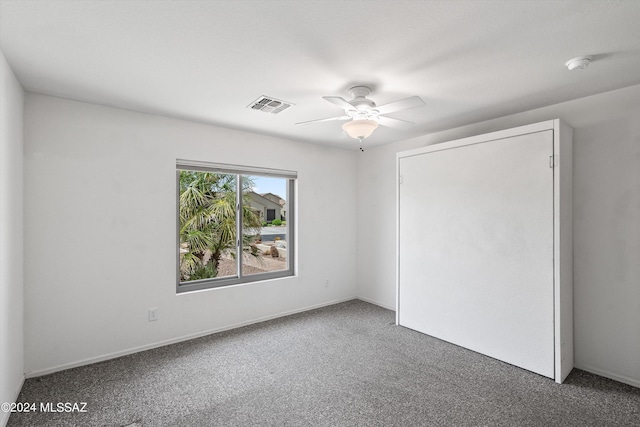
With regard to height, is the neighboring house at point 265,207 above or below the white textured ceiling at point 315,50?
below

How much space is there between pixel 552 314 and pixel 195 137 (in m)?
3.67

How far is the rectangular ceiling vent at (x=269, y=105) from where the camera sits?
2656 millimetres

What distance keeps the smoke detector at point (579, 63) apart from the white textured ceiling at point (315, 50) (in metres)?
0.05

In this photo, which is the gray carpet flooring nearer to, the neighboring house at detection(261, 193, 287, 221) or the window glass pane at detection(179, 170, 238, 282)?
the window glass pane at detection(179, 170, 238, 282)

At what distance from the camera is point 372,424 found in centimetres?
195

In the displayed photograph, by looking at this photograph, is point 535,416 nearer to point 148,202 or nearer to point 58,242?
point 148,202

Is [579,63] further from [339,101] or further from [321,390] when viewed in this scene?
[321,390]

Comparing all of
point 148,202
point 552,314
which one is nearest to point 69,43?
point 148,202

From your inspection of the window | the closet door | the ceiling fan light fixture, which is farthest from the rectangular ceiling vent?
the closet door

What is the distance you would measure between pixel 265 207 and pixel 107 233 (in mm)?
1759

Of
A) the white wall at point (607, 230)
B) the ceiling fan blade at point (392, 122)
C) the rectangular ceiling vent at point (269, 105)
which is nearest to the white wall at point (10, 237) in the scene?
the rectangular ceiling vent at point (269, 105)

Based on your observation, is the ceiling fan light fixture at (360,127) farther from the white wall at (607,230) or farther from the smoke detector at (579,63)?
the white wall at (607,230)

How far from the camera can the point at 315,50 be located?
1854 mm

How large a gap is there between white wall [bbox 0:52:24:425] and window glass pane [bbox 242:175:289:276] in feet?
6.52
